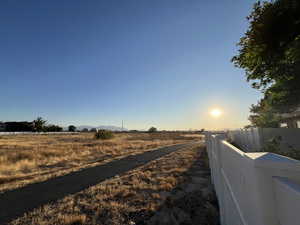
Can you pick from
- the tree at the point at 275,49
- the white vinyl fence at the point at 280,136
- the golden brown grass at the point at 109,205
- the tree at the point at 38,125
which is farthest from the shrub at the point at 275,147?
the tree at the point at 38,125

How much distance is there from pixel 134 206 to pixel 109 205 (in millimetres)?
821

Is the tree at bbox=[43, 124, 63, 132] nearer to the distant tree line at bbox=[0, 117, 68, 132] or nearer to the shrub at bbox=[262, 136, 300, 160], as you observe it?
the distant tree line at bbox=[0, 117, 68, 132]

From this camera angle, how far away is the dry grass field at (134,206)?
15.4ft

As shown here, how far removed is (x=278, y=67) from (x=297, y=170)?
836 cm

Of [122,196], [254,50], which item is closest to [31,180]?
[122,196]

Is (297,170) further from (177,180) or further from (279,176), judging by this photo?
(177,180)

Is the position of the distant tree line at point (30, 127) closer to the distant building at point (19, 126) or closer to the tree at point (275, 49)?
the distant building at point (19, 126)

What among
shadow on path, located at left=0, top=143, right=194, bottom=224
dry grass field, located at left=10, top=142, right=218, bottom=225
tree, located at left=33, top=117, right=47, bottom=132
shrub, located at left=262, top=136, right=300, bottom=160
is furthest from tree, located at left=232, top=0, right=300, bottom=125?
tree, located at left=33, top=117, right=47, bottom=132

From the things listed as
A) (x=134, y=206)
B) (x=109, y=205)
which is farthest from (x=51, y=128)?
(x=134, y=206)

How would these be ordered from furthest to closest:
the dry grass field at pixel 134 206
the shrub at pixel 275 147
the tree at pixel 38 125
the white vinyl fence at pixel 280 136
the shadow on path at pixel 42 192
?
the tree at pixel 38 125, the white vinyl fence at pixel 280 136, the shrub at pixel 275 147, the shadow on path at pixel 42 192, the dry grass field at pixel 134 206

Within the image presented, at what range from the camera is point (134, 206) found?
18.2 feet

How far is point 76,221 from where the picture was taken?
15.2 feet

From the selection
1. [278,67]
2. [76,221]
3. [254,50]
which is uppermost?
[254,50]

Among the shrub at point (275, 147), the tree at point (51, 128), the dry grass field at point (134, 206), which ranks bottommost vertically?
the dry grass field at point (134, 206)
